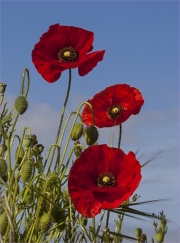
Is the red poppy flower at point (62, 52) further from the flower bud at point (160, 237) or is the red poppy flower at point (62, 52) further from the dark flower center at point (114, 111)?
the flower bud at point (160, 237)

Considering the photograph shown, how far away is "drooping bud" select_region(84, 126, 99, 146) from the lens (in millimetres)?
1460

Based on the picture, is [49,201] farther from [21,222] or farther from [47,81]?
[47,81]

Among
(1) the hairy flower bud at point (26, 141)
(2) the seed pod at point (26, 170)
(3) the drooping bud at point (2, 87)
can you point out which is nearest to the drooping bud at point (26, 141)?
(1) the hairy flower bud at point (26, 141)

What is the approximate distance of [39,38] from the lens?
5.45ft

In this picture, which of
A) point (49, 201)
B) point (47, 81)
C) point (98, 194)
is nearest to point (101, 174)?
point (98, 194)

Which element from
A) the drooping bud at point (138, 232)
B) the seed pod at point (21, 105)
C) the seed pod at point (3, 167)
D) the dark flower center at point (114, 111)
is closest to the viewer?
the seed pod at point (3, 167)

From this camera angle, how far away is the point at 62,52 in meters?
1.70

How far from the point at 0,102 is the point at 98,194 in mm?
451

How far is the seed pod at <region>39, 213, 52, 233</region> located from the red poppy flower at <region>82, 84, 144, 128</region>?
39 centimetres

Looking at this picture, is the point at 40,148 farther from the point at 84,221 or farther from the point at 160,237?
the point at 160,237

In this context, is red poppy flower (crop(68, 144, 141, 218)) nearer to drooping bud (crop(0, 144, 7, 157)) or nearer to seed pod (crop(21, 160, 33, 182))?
seed pod (crop(21, 160, 33, 182))

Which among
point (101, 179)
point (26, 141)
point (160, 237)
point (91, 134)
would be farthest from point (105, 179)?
point (160, 237)

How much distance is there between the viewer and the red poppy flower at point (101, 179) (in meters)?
1.39

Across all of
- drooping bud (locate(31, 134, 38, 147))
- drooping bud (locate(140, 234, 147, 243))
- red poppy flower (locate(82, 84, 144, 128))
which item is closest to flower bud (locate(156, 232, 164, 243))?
drooping bud (locate(140, 234, 147, 243))
